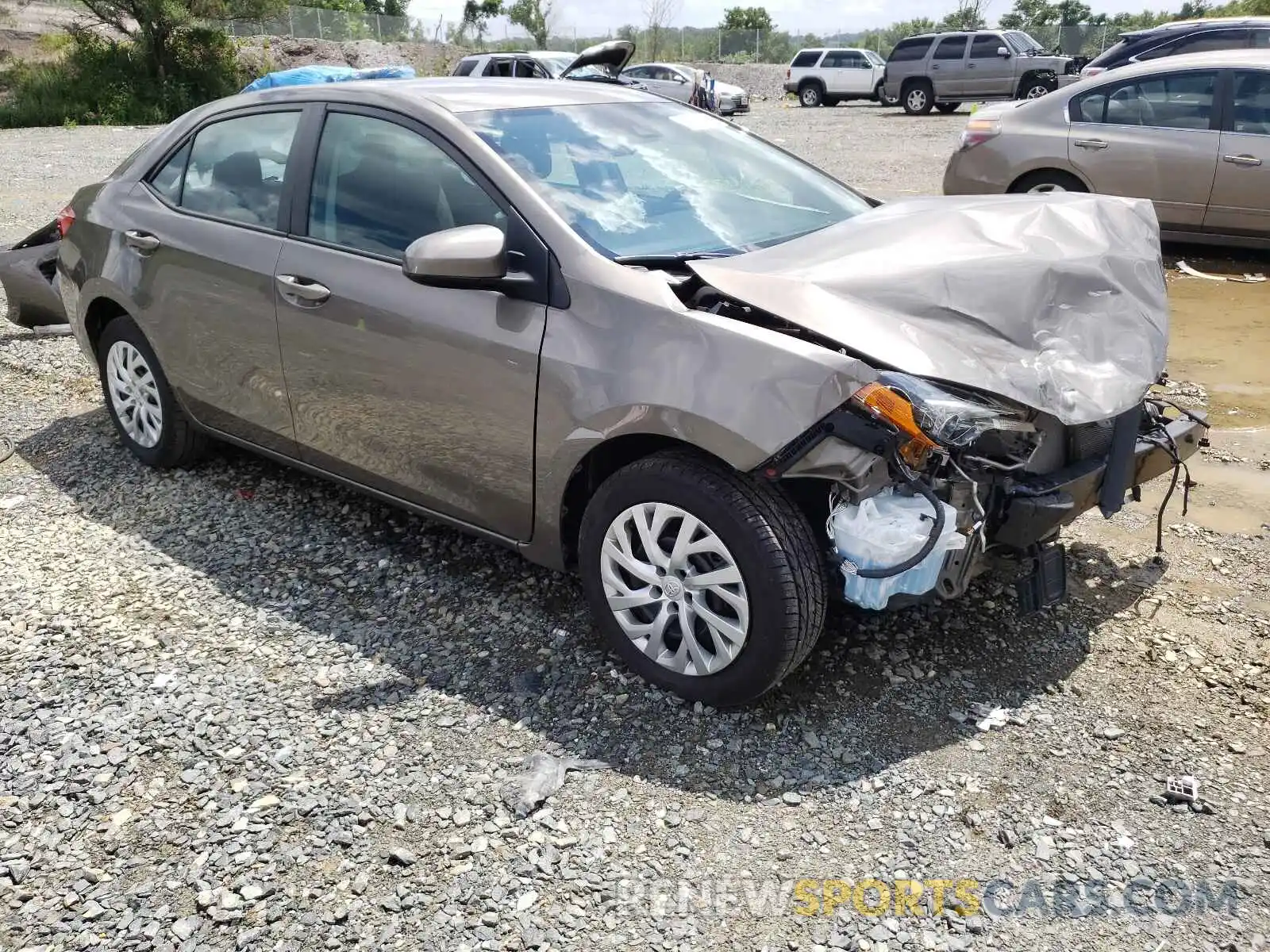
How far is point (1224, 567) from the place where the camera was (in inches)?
151

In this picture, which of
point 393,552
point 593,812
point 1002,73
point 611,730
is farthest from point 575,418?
point 1002,73

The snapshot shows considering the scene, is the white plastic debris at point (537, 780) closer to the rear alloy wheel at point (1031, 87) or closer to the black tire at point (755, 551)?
the black tire at point (755, 551)

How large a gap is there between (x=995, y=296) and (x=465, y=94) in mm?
1953

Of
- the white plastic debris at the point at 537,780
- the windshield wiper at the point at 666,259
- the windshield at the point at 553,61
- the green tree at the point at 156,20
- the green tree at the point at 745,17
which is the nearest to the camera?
the white plastic debris at the point at 537,780

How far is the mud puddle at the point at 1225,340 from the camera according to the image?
18.0 feet

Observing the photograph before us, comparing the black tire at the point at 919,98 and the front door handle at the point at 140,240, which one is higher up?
the black tire at the point at 919,98

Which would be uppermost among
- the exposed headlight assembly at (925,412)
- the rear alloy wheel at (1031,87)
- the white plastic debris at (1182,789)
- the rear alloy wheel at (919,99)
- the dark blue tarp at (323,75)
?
the rear alloy wheel at (1031,87)

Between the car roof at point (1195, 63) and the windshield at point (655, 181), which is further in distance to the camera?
the car roof at point (1195, 63)

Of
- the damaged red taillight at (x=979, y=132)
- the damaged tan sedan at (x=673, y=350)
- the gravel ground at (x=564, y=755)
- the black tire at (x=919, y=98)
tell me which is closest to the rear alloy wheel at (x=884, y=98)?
the black tire at (x=919, y=98)

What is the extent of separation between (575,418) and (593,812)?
1.10 m

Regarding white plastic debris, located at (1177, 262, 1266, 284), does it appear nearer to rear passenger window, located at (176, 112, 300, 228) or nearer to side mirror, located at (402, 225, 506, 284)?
side mirror, located at (402, 225, 506, 284)

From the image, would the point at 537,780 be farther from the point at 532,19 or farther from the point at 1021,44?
the point at 532,19

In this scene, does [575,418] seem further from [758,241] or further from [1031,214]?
[1031,214]

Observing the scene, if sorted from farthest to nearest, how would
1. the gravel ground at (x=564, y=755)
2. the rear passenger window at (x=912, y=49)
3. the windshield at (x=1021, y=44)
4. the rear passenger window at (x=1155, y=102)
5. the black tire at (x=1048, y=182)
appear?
1. the rear passenger window at (x=912, y=49)
2. the windshield at (x=1021, y=44)
3. the black tire at (x=1048, y=182)
4. the rear passenger window at (x=1155, y=102)
5. the gravel ground at (x=564, y=755)
